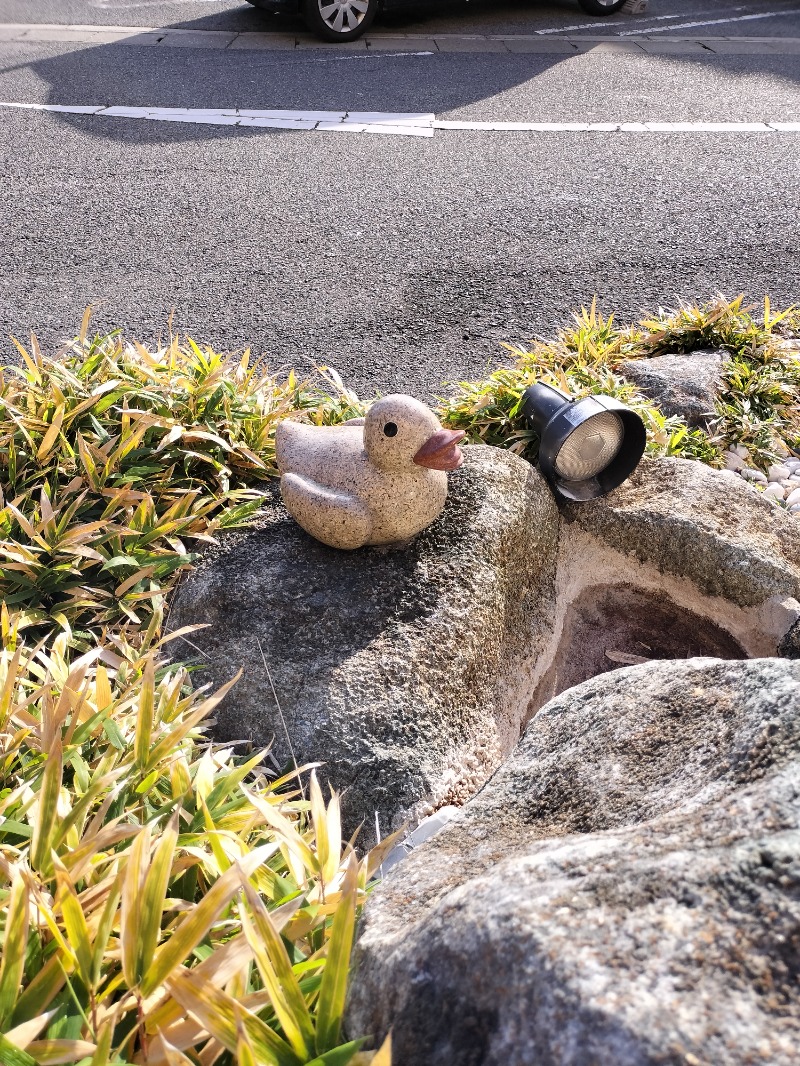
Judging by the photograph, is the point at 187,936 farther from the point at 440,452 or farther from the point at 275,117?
the point at 275,117

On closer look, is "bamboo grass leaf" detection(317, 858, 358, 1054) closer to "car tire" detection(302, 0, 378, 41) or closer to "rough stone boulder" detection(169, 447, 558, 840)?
"rough stone boulder" detection(169, 447, 558, 840)

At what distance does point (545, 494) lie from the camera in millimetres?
2600

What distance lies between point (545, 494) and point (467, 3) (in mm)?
7782

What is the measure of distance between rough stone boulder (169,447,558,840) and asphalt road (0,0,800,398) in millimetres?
1336

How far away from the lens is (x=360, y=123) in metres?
5.99

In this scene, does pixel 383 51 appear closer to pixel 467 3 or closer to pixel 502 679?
pixel 467 3

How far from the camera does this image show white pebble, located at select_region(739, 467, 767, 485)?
10.8 ft

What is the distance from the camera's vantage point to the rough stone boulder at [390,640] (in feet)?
6.59

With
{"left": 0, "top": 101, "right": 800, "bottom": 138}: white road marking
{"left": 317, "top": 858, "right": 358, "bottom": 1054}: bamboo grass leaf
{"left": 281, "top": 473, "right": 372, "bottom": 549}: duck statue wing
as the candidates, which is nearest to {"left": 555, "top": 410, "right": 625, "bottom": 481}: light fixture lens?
{"left": 281, "top": 473, "right": 372, "bottom": 549}: duck statue wing

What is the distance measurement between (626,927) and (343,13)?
326 inches

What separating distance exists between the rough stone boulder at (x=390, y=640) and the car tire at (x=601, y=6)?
7765 millimetres

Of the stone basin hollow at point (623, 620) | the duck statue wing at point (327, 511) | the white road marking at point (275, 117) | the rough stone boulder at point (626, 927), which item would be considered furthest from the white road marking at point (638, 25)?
the rough stone boulder at point (626, 927)

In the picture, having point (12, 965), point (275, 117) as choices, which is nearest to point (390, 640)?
point (12, 965)

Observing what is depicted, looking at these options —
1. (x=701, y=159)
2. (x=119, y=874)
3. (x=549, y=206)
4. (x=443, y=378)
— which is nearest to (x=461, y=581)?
(x=119, y=874)
